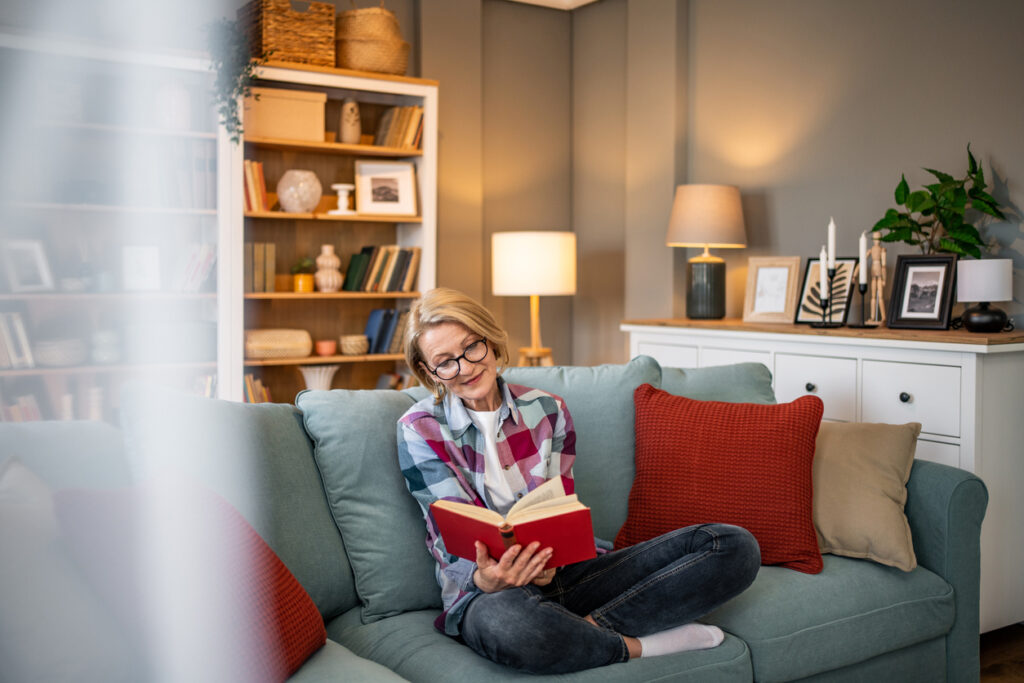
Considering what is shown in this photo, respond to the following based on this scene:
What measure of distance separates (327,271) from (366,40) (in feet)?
3.23

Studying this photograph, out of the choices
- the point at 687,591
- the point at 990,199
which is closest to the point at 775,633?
the point at 687,591

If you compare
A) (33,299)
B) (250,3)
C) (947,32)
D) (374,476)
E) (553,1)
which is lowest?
(374,476)

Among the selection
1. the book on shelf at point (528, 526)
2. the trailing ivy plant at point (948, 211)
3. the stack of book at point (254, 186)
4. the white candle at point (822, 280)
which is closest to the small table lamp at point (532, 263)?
the stack of book at point (254, 186)

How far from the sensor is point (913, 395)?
8.70 feet

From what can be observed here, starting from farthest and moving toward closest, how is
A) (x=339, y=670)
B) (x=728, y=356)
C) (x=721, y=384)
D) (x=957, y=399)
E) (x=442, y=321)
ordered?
(x=728, y=356), (x=957, y=399), (x=721, y=384), (x=442, y=321), (x=339, y=670)

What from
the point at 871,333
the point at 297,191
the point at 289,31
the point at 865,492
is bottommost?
the point at 865,492

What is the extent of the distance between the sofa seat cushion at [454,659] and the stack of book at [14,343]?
95cm

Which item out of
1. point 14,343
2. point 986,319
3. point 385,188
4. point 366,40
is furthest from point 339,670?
point 366,40

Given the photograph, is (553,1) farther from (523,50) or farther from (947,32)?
(947,32)

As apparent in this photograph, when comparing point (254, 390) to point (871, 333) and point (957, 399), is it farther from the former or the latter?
point (957, 399)

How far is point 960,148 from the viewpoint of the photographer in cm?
306

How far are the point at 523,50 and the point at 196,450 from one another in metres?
3.53

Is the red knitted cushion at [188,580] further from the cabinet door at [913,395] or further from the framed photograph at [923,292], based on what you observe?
the framed photograph at [923,292]

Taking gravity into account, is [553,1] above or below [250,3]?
above
